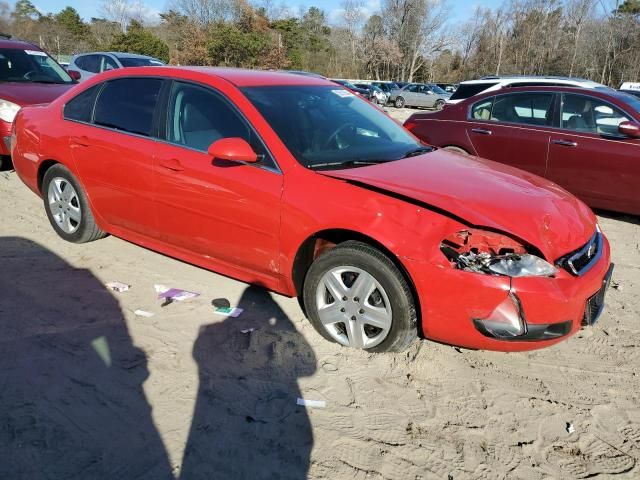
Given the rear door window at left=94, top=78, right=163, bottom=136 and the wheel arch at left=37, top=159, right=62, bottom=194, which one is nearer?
the rear door window at left=94, top=78, right=163, bottom=136

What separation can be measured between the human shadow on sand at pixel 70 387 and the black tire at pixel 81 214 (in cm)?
64

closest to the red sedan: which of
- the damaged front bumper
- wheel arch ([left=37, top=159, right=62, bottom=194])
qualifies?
the damaged front bumper

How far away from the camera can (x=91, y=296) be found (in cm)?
384

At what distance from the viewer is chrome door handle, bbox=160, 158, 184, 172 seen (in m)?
3.66

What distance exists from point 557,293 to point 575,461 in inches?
31.8

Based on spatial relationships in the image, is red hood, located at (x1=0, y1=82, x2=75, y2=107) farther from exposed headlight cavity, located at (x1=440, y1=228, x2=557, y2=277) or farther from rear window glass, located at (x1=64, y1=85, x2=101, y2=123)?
exposed headlight cavity, located at (x1=440, y1=228, x2=557, y2=277)

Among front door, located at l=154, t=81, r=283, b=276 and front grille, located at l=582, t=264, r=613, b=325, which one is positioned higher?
front door, located at l=154, t=81, r=283, b=276

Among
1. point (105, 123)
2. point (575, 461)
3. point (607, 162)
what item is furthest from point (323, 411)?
point (607, 162)

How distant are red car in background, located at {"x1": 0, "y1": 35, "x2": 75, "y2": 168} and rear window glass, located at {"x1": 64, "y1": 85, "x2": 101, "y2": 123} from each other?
2.70 metres

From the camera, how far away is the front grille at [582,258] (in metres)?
2.87

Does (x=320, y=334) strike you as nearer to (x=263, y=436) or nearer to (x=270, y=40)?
(x=263, y=436)

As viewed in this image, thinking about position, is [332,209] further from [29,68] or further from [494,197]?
[29,68]

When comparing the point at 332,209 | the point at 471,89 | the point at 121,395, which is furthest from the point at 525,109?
the point at 121,395

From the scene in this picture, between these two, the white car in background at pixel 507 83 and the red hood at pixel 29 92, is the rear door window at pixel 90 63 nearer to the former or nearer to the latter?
the red hood at pixel 29 92
